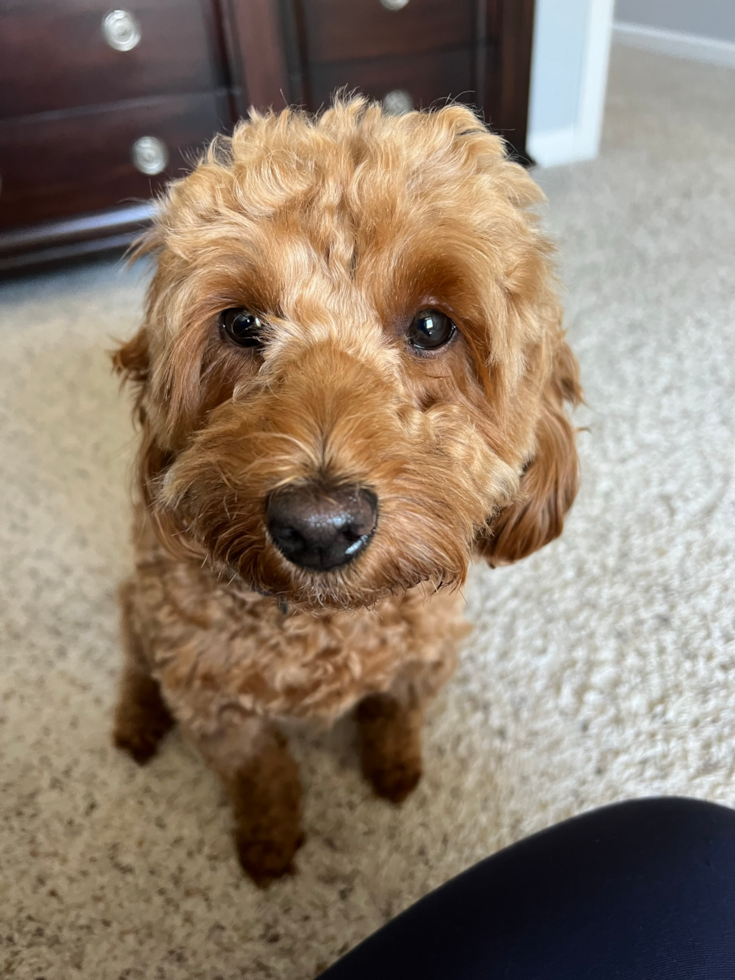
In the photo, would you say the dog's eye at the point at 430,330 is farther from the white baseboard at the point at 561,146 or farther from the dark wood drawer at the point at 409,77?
the white baseboard at the point at 561,146

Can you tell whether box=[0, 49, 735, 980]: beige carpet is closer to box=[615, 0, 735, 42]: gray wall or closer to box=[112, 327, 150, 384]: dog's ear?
box=[112, 327, 150, 384]: dog's ear

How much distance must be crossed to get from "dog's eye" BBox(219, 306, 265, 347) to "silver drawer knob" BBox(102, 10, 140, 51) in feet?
4.79

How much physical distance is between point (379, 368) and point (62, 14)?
162 centimetres

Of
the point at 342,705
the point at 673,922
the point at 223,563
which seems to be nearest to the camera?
the point at 673,922

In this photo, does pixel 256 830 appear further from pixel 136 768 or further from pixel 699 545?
pixel 699 545

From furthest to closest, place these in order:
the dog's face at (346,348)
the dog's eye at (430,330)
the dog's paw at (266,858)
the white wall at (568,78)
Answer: the white wall at (568,78) → the dog's paw at (266,858) → the dog's eye at (430,330) → the dog's face at (346,348)

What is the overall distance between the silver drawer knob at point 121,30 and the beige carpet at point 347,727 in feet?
2.50

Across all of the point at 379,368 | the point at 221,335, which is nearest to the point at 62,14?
the point at 221,335

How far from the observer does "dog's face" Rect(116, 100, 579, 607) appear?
2.18 feet

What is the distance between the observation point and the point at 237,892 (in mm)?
1016

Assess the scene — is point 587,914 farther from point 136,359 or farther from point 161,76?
point 161,76

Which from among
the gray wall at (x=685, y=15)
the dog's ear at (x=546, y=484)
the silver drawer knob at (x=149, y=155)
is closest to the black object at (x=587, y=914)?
the dog's ear at (x=546, y=484)

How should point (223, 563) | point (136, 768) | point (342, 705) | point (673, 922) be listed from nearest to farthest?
1. point (673, 922)
2. point (223, 563)
3. point (342, 705)
4. point (136, 768)

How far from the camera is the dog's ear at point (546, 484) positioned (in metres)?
0.93
